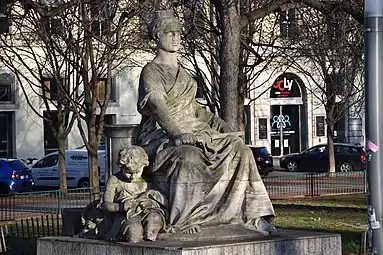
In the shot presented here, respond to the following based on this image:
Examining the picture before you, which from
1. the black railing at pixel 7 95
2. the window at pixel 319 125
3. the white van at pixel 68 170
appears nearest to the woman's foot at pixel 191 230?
the white van at pixel 68 170

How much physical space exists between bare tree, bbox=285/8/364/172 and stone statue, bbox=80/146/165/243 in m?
10.1

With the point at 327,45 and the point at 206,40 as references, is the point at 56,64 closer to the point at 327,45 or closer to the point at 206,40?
the point at 206,40

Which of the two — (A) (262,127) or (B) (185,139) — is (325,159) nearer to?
(A) (262,127)

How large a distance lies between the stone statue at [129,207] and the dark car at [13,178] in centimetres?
2721

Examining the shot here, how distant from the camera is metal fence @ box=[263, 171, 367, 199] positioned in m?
34.2

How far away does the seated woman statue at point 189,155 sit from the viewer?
1335 cm

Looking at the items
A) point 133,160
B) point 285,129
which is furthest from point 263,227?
point 285,129

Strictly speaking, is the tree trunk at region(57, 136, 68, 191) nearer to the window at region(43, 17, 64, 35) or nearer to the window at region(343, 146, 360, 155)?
the window at region(43, 17, 64, 35)

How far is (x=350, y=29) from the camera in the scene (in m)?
27.9

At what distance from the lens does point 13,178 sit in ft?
133

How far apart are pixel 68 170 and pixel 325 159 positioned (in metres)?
13.3

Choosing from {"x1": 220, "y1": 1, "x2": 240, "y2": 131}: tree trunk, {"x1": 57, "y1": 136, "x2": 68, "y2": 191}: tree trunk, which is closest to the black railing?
{"x1": 57, "y1": 136, "x2": 68, "y2": 191}: tree trunk

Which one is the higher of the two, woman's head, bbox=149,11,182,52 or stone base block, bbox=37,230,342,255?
woman's head, bbox=149,11,182,52

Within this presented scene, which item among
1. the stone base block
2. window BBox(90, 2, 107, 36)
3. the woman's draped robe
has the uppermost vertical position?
window BBox(90, 2, 107, 36)
